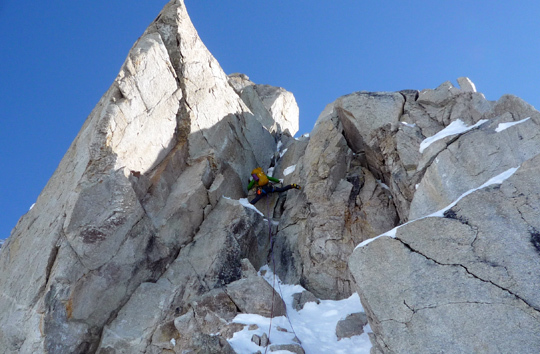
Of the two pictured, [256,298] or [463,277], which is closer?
[463,277]

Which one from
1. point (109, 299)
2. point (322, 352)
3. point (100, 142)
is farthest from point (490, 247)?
point (100, 142)

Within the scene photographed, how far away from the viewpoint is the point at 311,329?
13.2m

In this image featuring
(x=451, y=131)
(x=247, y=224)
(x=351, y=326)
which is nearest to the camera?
(x=351, y=326)

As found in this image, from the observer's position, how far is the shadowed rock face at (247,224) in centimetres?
932

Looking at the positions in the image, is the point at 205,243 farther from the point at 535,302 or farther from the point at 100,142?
the point at 535,302

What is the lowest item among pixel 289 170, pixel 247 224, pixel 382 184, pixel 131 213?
pixel 131 213

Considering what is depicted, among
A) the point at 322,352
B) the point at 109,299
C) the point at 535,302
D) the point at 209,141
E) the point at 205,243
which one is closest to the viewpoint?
the point at 535,302

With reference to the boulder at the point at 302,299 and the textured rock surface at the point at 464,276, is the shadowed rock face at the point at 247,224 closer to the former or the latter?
the textured rock surface at the point at 464,276

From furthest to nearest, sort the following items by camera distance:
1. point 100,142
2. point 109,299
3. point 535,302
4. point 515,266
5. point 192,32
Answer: point 192,32 < point 100,142 < point 109,299 < point 515,266 < point 535,302

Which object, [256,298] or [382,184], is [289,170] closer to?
[382,184]

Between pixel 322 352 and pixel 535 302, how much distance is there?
5.87 metres

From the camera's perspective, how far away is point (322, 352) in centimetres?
1197

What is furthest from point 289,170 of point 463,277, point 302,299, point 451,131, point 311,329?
point 463,277

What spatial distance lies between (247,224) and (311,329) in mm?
5620
